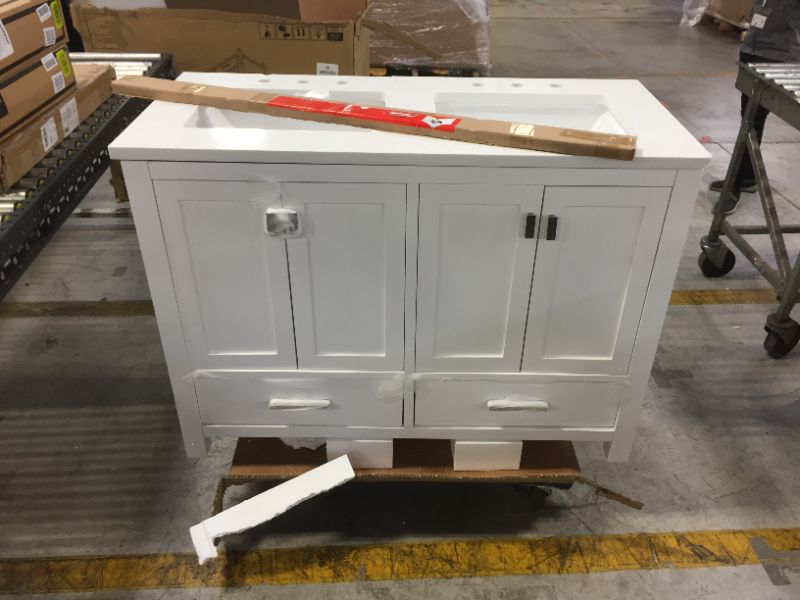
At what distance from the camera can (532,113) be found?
1.92 meters

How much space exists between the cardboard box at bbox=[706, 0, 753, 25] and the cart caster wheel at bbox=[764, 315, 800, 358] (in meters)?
5.99

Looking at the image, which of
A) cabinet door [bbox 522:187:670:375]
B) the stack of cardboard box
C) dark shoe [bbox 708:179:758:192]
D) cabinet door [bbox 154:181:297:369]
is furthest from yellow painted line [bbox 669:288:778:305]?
the stack of cardboard box

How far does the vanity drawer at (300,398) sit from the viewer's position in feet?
5.91

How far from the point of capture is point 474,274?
5.38 ft

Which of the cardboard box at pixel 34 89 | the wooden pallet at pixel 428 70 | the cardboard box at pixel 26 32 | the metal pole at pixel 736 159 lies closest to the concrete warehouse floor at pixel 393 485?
the metal pole at pixel 736 159

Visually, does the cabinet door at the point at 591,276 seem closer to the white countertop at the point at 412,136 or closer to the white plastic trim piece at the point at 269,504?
the white countertop at the point at 412,136

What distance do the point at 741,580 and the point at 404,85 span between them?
5.76 ft

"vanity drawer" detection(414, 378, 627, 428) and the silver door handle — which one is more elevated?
the silver door handle

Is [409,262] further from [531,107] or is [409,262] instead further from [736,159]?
[736,159]

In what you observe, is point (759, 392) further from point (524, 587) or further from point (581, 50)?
point (581, 50)

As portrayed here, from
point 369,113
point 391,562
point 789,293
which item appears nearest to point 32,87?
point 369,113

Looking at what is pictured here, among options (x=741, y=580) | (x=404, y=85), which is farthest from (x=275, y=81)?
(x=741, y=580)

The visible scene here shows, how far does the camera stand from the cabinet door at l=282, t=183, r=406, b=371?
153 centimetres

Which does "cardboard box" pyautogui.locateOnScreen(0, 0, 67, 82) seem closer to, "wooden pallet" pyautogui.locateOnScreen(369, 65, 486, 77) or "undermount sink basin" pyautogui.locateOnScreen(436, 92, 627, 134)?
"undermount sink basin" pyautogui.locateOnScreen(436, 92, 627, 134)
